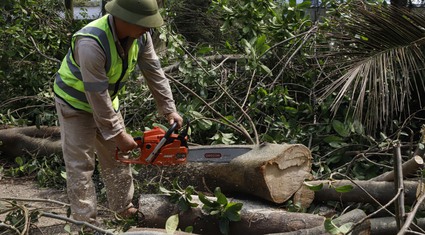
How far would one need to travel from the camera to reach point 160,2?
738 cm

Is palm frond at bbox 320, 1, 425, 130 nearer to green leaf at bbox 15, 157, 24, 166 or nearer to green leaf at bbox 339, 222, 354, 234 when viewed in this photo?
green leaf at bbox 339, 222, 354, 234

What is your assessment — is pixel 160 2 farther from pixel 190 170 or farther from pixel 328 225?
pixel 328 225

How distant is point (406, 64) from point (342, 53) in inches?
23.6

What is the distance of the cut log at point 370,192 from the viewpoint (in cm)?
390

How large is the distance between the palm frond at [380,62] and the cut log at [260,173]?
0.78 m

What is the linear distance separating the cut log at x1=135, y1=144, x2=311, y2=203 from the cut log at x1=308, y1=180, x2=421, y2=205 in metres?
0.18

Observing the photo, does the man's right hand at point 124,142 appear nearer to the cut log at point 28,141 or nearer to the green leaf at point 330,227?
the green leaf at point 330,227

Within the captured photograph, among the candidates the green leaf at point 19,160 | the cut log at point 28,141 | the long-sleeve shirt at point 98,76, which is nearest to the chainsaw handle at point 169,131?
the long-sleeve shirt at point 98,76

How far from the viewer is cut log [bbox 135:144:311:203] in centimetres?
408

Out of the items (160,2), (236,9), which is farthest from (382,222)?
(160,2)

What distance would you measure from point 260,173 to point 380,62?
4.89 ft

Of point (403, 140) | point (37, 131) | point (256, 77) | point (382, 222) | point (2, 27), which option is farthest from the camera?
point (2, 27)

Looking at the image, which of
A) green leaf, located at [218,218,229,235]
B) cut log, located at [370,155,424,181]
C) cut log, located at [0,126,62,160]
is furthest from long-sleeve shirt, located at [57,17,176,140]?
cut log, located at [0,126,62,160]

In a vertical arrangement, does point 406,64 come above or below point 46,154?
above
